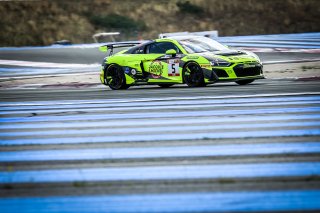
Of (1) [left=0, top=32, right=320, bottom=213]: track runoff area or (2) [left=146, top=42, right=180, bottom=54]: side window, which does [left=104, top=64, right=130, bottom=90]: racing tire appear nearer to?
(2) [left=146, top=42, right=180, bottom=54]: side window

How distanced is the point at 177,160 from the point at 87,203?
1.56 m

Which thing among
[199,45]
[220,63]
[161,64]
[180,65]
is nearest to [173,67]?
[180,65]

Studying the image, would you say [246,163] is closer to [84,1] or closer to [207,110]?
[207,110]

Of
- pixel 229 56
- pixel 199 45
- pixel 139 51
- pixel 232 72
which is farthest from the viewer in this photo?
pixel 139 51

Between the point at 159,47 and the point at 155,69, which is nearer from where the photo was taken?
the point at 155,69

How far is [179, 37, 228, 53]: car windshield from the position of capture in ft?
53.2

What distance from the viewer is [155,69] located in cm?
1669

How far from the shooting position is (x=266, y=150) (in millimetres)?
6609

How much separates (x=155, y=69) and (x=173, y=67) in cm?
66

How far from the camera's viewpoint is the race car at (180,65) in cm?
1545

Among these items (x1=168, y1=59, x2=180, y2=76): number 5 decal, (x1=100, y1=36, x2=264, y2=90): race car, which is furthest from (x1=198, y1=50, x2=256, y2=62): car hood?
(x1=168, y1=59, x2=180, y2=76): number 5 decal

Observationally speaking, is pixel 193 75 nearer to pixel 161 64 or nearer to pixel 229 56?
pixel 229 56

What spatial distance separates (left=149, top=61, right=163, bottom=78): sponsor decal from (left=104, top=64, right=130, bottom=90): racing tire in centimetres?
93

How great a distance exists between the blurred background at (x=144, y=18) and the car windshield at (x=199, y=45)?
25.1 m
